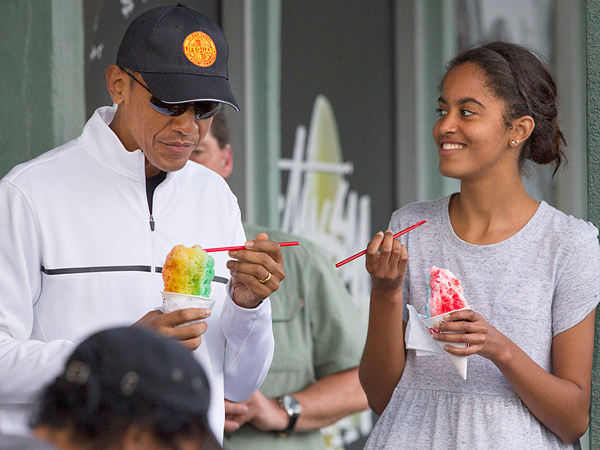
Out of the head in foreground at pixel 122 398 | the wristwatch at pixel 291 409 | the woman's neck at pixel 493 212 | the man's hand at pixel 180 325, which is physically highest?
the woman's neck at pixel 493 212

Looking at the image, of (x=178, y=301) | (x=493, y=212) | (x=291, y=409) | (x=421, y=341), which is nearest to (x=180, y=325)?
(x=178, y=301)

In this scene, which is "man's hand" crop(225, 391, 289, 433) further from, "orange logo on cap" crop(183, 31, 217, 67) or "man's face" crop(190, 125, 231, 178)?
"orange logo on cap" crop(183, 31, 217, 67)

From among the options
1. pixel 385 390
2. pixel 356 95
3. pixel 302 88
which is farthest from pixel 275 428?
pixel 356 95

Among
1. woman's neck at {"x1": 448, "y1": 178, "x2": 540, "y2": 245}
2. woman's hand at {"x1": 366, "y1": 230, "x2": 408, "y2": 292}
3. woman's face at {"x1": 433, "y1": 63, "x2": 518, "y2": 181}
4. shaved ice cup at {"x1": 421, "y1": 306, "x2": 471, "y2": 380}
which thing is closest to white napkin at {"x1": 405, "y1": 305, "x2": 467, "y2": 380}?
shaved ice cup at {"x1": 421, "y1": 306, "x2": 471, "y2": 380}

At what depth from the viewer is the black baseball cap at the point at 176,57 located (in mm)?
2143

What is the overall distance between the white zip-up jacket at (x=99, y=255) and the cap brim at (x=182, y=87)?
0.25 metres

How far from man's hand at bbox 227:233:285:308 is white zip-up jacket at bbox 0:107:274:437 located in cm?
10

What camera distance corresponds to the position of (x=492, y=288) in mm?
2354

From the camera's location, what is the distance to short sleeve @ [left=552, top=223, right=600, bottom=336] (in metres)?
2.26

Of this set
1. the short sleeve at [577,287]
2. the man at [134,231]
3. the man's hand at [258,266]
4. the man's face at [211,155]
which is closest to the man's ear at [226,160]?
the man's face at [211,155]

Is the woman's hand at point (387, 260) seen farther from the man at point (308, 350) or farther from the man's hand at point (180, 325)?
the man at point (308, 350)

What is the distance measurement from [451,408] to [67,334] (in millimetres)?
1078

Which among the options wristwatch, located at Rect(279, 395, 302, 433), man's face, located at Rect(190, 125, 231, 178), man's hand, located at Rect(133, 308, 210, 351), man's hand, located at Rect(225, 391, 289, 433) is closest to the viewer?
man's hand, located at Rect(133, 308, 210, 351)

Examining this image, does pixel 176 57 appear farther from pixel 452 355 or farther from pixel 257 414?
pixel 257 414
